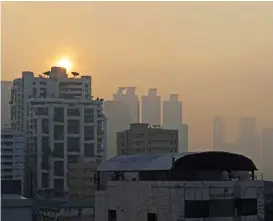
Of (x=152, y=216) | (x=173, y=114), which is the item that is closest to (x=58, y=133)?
(x=173, y=114)

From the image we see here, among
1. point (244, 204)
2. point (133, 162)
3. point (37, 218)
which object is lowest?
point (37, 218)

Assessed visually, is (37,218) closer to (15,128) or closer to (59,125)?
(59,125)

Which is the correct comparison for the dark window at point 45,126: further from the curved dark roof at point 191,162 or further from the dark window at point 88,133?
the curved dark roof at point 191,162

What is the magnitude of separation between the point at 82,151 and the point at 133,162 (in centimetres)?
1306

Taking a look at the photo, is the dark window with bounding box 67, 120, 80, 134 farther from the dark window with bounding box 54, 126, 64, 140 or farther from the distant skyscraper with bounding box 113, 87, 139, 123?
the distant skyscraper with bounding box 113, 87, 139, 123

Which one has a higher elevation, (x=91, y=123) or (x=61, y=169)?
(x=91, y=123)

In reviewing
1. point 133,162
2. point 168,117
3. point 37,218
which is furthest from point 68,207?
point 168,117

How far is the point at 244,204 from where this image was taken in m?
6.84

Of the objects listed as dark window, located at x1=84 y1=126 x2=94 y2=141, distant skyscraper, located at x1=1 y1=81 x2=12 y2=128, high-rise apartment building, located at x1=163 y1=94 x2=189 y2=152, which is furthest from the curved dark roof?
high-rise apartment building, located at x1=163 y1=94 x2=189 y2=152

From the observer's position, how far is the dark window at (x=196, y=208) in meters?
6.44

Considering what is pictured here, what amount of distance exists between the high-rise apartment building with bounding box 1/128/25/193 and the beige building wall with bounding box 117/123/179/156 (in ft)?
14.0

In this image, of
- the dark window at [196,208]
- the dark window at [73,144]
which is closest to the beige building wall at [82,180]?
the dark window at [73,144]

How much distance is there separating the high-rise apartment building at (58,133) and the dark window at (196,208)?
40.4ft

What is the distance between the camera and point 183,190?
640 centimetres
